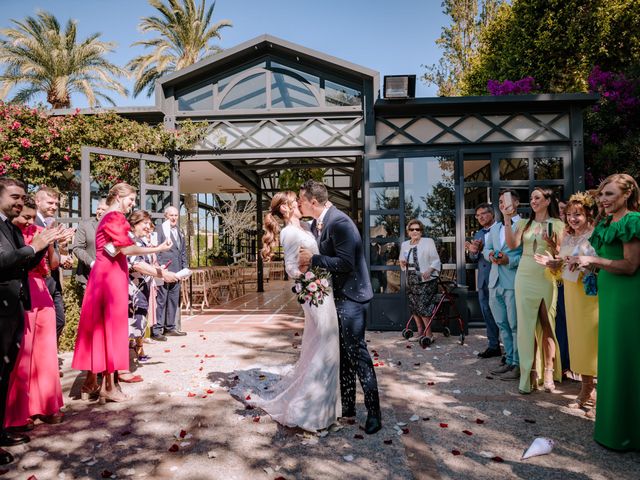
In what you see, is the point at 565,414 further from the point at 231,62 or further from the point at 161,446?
the point at 231,62

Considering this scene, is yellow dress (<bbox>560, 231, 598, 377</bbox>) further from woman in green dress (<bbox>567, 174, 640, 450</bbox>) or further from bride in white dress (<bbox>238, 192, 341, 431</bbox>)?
bride in white dress (<bbox>238, 192, 341, 431</bbox>)

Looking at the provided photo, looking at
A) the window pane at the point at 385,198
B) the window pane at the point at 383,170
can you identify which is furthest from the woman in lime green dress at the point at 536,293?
the window pane at the point at 383,170

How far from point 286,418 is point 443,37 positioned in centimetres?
2536

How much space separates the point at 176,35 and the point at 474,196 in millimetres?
17930

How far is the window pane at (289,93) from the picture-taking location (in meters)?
8.80

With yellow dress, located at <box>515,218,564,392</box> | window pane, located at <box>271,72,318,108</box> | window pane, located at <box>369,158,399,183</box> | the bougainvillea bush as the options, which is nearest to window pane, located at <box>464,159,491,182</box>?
window pane, located at <box>369,158,399,183</box>

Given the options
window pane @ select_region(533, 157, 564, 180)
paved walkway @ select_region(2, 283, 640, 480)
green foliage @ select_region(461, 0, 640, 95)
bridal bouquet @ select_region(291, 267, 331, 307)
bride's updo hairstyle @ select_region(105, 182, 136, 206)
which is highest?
green foliage @ select_region(461, 0, 640, 95)

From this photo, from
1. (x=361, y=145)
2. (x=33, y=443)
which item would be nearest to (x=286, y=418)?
(x=33, y=443)

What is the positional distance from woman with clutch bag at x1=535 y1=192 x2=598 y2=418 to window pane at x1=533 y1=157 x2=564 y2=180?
14.6 ft

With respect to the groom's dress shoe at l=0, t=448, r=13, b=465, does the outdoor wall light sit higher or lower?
higher

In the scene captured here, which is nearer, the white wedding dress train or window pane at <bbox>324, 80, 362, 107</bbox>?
the white wedding dress train

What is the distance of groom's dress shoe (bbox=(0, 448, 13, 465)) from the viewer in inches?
124

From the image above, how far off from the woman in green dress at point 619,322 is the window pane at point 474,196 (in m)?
5.40

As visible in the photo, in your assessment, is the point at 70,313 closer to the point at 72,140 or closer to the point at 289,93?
the point at 72,140
